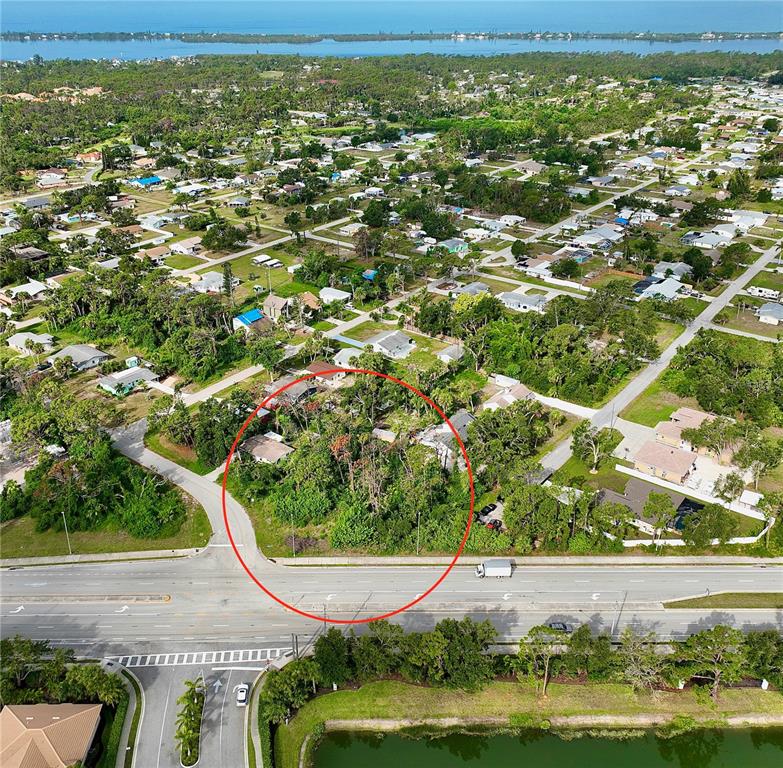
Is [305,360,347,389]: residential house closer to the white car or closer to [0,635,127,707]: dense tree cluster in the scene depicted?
the white car

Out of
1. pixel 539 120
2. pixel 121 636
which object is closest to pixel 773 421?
pixel 121 636

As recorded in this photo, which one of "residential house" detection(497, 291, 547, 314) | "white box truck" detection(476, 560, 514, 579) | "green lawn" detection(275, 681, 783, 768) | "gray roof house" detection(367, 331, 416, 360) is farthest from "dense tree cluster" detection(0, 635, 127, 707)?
"residential house" detection(497, 291, 547, 314)

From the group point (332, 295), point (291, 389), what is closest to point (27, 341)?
point (291, 389)

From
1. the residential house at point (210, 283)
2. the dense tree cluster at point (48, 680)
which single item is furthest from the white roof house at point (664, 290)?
the dense tree cluster at point (48, 680)

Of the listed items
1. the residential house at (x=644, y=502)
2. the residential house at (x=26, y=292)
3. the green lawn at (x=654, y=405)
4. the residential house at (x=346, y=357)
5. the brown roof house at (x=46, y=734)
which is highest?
the residential house at (x=26, y=292)

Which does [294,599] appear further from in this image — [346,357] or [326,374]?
[346,357]

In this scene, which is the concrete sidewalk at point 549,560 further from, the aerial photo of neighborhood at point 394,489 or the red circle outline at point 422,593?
the red circle outline at point 422,593
